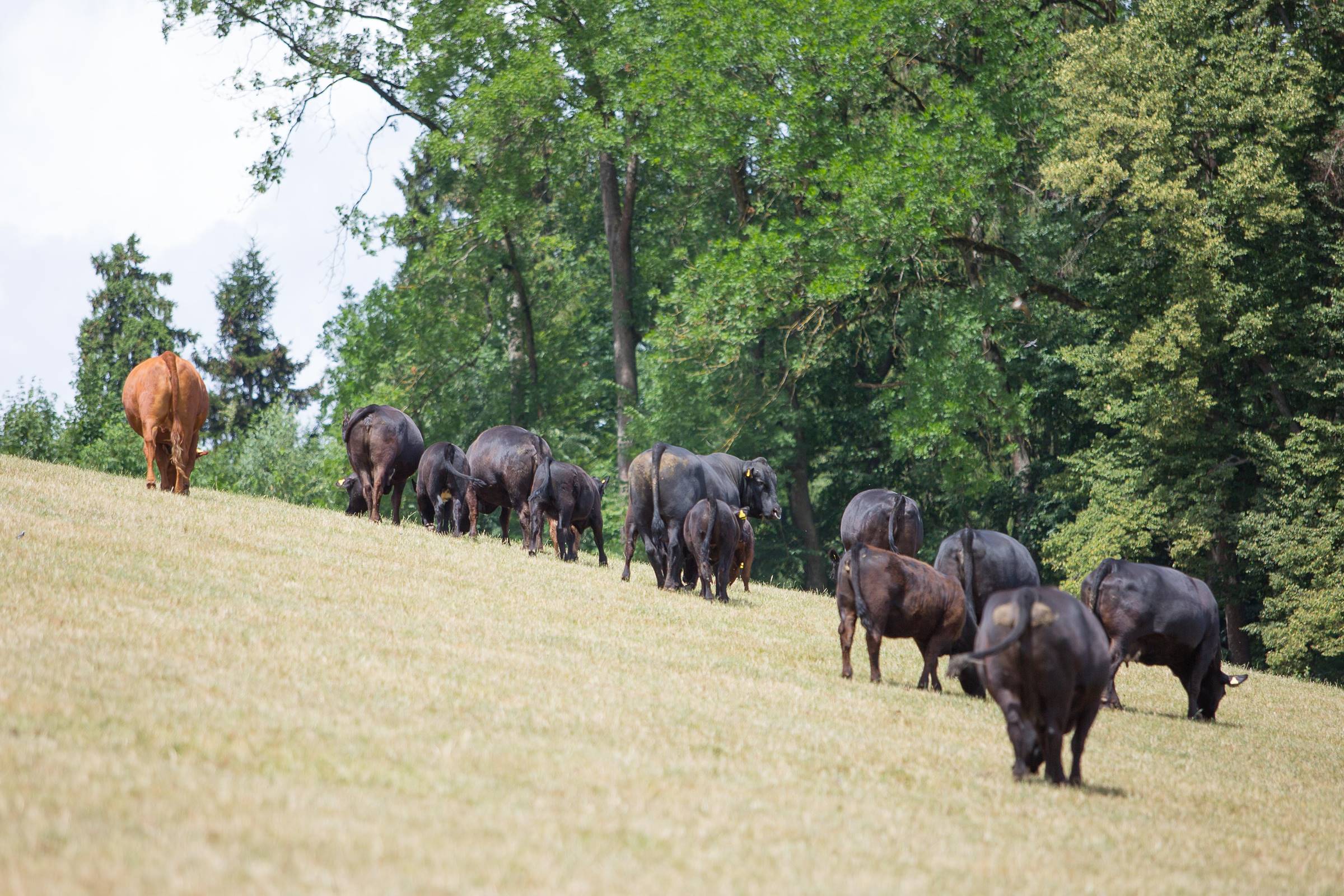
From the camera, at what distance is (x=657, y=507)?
732 inches

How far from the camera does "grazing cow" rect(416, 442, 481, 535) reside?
877 inches

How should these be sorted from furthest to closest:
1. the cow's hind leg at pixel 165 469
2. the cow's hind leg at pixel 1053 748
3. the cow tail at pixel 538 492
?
the cow tail at pixel 538 492
the cow's hind leg at pixel 165 469
the cow's hind leg at pixel 1053 748

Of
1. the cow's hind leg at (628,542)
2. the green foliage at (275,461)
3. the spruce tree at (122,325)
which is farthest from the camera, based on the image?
the spruce tree at (122,325)

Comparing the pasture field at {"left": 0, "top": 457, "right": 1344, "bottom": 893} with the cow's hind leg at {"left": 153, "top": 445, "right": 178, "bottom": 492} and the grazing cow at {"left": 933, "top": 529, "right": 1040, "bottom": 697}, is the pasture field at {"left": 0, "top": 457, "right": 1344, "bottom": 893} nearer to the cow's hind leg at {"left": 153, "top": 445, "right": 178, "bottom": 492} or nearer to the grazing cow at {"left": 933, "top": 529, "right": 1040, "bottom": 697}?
the grazing cow at {"left": 933, "top": 529, "right": 1040, "bottom": 697}

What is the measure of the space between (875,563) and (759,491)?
1021 cm

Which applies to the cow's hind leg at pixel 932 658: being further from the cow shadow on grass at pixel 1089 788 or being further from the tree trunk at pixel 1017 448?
the tree trunk at pixel 1017 448

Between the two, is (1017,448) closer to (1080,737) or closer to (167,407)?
(167,407)

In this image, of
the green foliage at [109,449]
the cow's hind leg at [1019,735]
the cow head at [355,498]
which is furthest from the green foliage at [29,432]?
the cow's hind leg at [1019,735]

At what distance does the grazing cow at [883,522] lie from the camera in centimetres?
1930

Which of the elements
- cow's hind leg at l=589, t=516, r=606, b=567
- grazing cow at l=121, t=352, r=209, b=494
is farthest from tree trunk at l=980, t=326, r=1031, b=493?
grazing cow at l=121, t=352, r=209, b=494

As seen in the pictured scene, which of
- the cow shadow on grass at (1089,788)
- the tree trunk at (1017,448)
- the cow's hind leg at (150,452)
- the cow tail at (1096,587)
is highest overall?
the tree trunk at (1017,448)

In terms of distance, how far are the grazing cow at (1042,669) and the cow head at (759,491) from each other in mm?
13396

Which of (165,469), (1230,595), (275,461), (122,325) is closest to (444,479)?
(165,469)

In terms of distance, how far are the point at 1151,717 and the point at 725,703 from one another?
6112 mm
